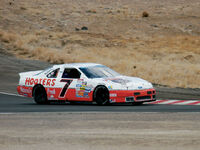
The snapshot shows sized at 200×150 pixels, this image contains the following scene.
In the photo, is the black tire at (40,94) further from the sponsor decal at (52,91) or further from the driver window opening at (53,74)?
the driver window opening at (53,74)

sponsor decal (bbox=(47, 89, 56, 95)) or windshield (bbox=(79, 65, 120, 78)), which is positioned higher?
windshield (bbox=(79, 65, 120, 78))

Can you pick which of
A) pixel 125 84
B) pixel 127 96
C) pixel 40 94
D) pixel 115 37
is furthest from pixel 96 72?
pixel 115 37

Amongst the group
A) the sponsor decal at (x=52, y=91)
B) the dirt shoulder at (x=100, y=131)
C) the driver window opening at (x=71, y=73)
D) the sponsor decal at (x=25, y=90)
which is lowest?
the dirt shoulder at (x=100, y=131)

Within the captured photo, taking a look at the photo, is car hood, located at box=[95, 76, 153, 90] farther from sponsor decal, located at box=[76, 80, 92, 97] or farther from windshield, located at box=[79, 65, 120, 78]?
sponsor decal, located at box=[76, 80, 92, 97]

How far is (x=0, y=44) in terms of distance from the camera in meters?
40.3

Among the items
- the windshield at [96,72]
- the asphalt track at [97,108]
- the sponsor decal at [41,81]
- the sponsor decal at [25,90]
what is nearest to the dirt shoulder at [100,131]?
the asphalt track at [97,108]

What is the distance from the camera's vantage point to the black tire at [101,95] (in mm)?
16703

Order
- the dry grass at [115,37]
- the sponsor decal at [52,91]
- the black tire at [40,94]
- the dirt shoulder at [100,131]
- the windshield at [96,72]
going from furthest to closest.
→ the dry grass at [115,37] < the black tire at [40,94] < the sponsor decal at [52,91] < the windshield at [96,72] < the dirt shoulder at [100,131]

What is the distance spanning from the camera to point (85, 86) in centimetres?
1709

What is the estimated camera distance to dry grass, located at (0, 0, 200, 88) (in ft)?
109

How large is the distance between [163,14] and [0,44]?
3177 centimetres

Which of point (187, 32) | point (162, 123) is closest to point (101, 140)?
point (162, 123)

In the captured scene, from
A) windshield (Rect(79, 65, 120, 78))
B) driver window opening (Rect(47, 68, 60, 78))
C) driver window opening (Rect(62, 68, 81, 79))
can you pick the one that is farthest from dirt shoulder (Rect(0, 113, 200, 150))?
driver window opening (Rect(47, 68, 60, 78))

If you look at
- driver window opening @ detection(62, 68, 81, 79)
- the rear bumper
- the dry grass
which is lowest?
the rear bumper
